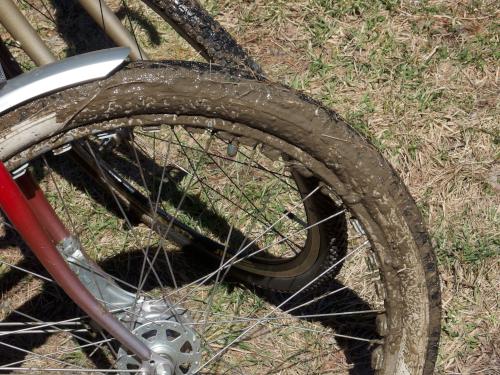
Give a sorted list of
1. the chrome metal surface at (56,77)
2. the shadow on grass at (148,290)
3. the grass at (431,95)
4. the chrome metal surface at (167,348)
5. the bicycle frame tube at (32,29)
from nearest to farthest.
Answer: the chrome metal surface at (56,77)
the bicycle frame tube at (32,29)
the chrome metal surface at (167,348)
the shadow on grass at (148,290)
the grass at (431,95)

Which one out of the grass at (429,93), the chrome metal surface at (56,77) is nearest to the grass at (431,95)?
the grass at (429,93)

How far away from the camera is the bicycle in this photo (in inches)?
66.4

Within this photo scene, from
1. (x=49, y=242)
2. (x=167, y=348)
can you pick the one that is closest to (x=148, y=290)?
(x=167, y=348)

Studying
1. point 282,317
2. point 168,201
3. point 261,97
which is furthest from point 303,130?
point 168,201

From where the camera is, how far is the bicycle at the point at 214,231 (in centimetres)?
169

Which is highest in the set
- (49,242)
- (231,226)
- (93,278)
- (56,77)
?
(56,77)

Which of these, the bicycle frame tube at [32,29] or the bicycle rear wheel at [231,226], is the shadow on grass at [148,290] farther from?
the bicycle frame tube at [32,29]

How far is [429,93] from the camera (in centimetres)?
308

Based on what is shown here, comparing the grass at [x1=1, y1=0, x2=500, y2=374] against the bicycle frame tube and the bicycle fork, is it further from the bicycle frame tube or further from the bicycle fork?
the bicycle frame tube

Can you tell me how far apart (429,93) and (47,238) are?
1708 millimetres

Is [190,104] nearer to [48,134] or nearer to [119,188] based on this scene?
[48,134]

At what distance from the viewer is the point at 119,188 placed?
2717 mm

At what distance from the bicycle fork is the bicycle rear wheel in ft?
0.19

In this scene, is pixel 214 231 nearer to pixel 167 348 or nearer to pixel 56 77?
pixel 167 348
